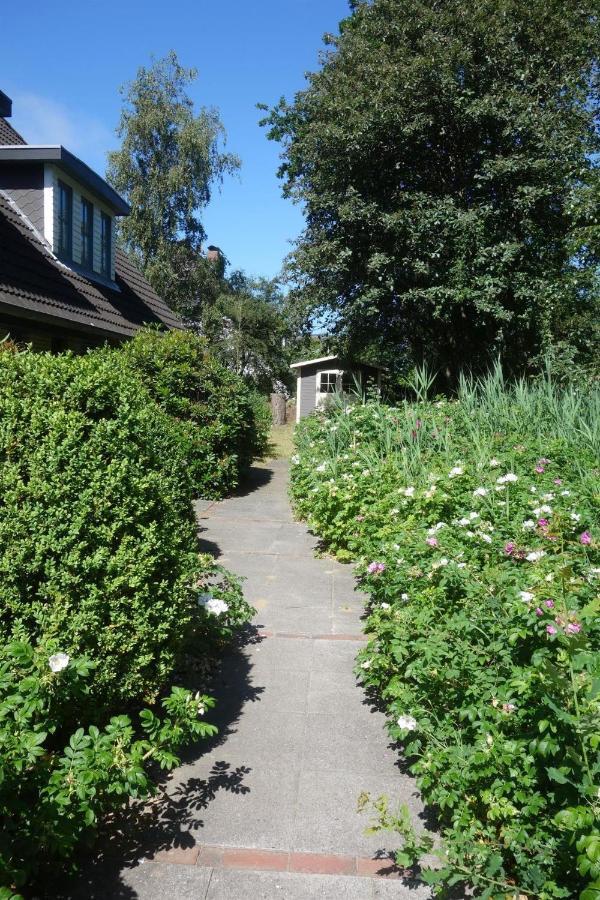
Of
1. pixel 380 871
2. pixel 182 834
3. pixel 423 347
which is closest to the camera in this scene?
pixel 380 871

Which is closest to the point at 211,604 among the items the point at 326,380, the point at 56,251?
the point at 56,251

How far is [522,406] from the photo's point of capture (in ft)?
22.9

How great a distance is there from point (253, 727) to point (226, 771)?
0.39 metres

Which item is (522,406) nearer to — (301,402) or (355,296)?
(355,296)

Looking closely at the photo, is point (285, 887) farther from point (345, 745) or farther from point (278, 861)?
point (345, 745)

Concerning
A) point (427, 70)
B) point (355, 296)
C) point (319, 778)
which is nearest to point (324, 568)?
point (319, 778)

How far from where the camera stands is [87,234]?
39.2 feet

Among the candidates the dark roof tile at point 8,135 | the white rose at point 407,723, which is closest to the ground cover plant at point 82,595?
the white rose at point 407,723

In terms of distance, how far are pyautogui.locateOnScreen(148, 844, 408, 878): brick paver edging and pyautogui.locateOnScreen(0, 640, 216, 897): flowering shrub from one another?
323mm

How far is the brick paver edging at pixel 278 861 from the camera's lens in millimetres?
2391

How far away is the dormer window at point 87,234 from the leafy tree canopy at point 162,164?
43.3 feet

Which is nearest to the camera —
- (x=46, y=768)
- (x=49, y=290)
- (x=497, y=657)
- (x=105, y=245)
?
(x=46, y=768)

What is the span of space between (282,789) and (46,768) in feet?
3.80

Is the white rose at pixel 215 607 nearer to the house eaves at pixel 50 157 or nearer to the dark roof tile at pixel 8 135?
the house eaves at pixel 50 157
